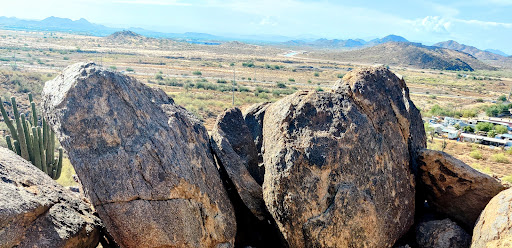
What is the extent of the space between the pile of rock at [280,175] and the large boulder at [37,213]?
2.32 ft

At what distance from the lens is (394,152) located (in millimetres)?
7746

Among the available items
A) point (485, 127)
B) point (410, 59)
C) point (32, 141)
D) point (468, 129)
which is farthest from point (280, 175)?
point (410, 59)

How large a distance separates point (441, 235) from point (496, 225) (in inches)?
52.0

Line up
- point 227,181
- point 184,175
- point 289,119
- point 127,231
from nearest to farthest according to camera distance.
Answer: point 127,231 → point 184,175 → point 289,119 → point 227,181

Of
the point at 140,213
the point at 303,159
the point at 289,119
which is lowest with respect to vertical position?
the point at 140,213

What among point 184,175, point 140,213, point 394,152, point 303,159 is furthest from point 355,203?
point 140,213

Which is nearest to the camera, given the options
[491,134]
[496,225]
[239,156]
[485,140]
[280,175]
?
[496,225]

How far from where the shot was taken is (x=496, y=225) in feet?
20.1

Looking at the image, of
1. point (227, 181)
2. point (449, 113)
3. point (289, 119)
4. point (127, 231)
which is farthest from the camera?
point (449, 113)

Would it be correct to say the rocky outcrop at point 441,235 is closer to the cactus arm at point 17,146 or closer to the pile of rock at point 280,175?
the pile of rock at point 280,175

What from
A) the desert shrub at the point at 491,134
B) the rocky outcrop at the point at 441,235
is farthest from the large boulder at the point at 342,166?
the desert shrub at the point at 491,134

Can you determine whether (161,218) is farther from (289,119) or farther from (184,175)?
(289,119)

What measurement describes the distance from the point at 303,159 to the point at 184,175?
2.31 meters

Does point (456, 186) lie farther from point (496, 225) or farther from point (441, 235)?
point (496, 225)
